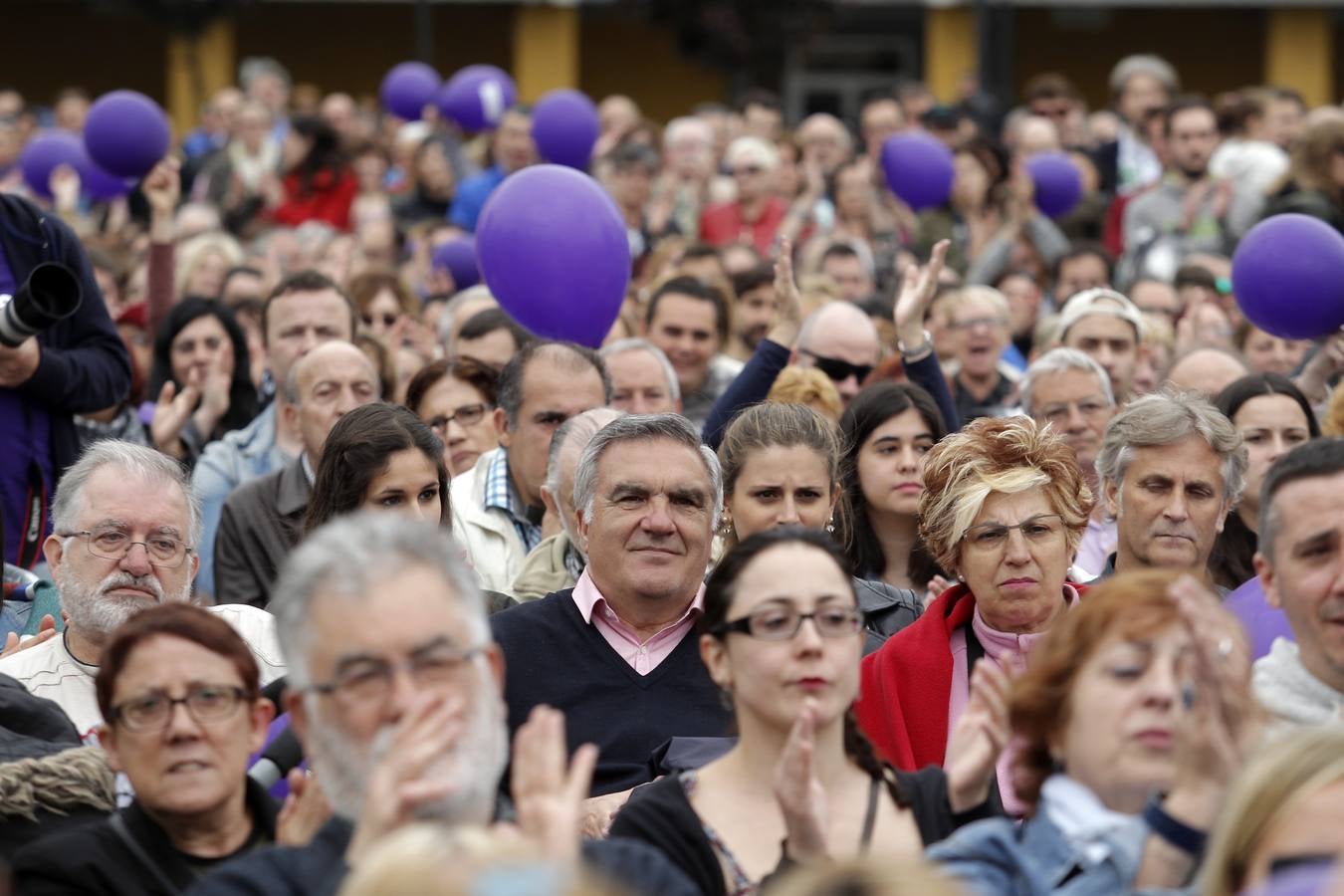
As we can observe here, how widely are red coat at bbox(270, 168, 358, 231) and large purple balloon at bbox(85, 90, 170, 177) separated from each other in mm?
4174

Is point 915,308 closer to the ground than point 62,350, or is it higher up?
higher up

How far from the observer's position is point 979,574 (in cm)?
518

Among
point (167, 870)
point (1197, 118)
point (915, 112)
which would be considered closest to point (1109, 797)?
point (167, 870)

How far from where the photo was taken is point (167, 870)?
3738mm

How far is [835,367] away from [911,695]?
2722mm

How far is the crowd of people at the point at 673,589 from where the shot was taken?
3.37 metres

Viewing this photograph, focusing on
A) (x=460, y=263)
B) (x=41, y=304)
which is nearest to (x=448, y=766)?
(x=41, y=304)

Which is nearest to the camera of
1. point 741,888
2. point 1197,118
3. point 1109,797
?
point 1109,797

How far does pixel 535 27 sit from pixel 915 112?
1304cm

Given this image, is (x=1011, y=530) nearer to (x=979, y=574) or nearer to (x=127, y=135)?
(x=979, y=574)

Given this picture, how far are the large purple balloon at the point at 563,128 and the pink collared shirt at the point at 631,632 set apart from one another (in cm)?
637

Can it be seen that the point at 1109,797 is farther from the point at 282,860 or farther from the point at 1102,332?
the point at 1102,332

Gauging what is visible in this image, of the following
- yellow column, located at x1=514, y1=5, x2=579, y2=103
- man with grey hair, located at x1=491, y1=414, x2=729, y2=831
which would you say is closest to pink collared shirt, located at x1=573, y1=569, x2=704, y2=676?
man with grey hair, located at x1=491, y1=414, x2=729, y2=831

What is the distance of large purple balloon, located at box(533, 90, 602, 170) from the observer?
11273 mm
